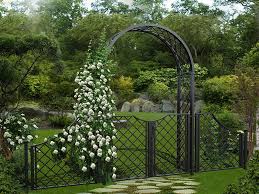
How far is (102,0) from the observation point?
25.6 metres

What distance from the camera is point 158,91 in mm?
17094

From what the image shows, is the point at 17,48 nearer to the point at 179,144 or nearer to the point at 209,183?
the point at 179,144

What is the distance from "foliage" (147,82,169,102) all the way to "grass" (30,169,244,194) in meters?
10.0

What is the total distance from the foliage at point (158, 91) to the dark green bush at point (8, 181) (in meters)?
12.0

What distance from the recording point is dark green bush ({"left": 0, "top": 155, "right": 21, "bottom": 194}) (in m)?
4.15

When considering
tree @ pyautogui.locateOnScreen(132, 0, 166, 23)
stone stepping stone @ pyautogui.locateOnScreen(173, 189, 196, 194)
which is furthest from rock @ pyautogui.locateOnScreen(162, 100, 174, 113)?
stone stepping stone @ pyautogui.locateOnScreen(173, 189, 196, 194)

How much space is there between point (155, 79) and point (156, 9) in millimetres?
7118

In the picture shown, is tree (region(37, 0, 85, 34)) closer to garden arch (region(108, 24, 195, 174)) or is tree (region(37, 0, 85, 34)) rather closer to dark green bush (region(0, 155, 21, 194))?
garden arch (region(108, 24, 195, 174))

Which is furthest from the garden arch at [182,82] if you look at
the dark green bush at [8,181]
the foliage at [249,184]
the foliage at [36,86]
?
the foliage at [36,86]

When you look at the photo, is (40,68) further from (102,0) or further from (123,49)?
(102,0)

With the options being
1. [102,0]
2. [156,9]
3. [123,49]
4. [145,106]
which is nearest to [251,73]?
[145,106]

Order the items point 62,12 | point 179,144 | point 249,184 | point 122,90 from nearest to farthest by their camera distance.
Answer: point 249,184 < point 179,144 < point 122,90 < point 62,12

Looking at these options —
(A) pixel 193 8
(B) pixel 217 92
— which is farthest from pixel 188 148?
(A) pixel 193 8

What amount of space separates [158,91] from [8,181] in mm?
12891
